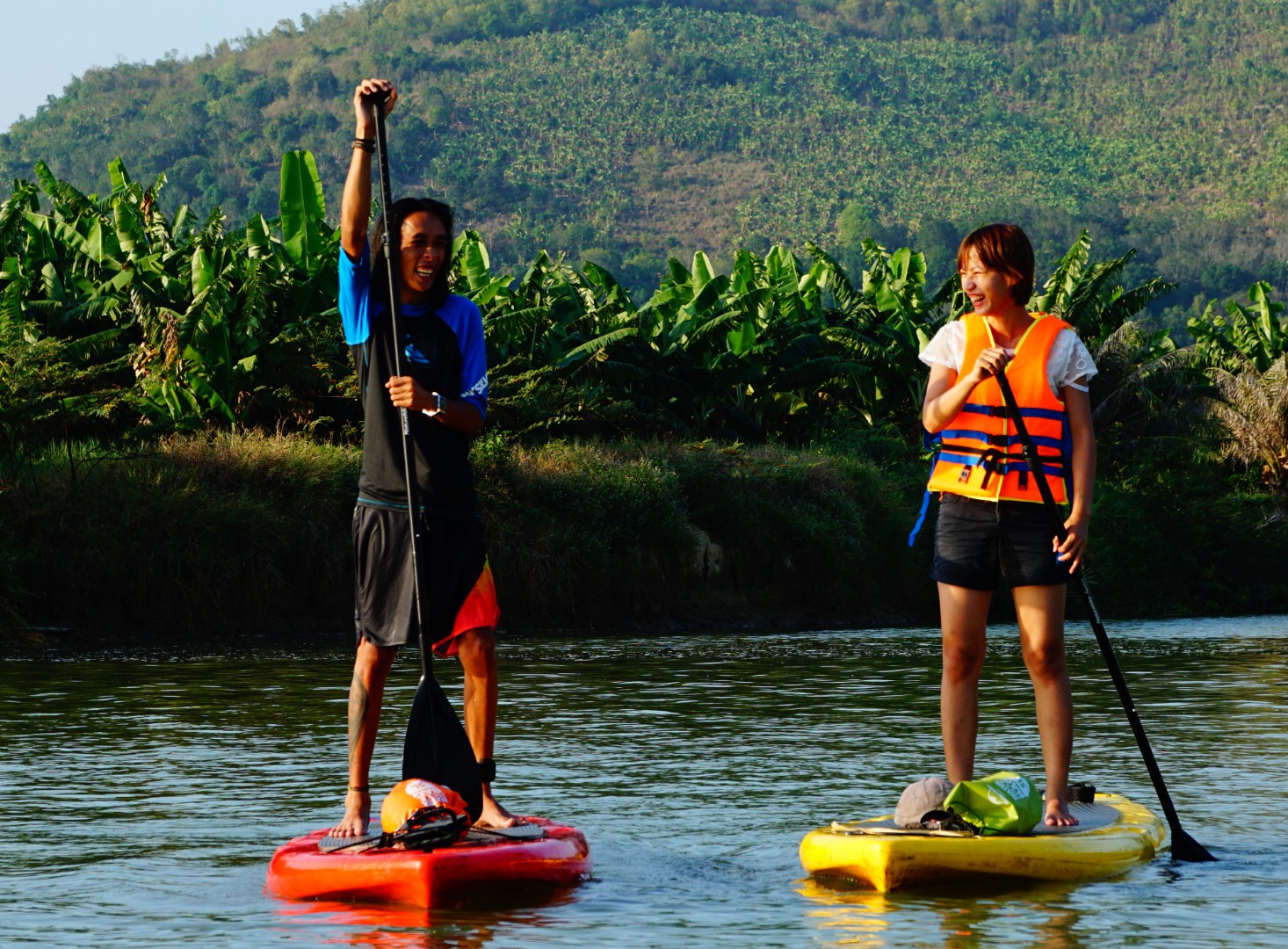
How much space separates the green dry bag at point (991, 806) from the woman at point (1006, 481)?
0.29 meters

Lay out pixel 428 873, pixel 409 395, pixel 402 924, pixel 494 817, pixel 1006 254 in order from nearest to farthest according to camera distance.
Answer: pixel 402 924 < pixel 428 873 < pixel 409 395 < pixel 494 817 < pixel 1006 254

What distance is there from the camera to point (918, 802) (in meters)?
6.33

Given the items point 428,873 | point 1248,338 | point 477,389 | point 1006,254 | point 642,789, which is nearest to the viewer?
point 428,873

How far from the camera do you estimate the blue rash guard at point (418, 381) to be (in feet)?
21.0

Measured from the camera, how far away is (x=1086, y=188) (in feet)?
426

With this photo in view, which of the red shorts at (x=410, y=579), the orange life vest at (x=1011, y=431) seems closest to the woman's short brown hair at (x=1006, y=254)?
the orange life vest at (x=1011, y=431)

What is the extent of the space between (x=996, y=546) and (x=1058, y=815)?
2.95 ft

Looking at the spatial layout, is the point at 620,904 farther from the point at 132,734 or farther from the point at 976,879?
the point at 132,734

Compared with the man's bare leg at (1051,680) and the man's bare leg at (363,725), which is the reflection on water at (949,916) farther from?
the man's bare leg at (363,725)

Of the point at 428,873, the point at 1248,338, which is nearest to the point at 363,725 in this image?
the point at 428,873

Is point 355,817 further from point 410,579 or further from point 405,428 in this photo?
point 405,428

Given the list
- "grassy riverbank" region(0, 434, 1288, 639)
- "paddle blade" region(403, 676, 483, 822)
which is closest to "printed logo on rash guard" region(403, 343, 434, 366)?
"paddle blade" region(403, 676, 483, 822)

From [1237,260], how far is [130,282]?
92.0 meters

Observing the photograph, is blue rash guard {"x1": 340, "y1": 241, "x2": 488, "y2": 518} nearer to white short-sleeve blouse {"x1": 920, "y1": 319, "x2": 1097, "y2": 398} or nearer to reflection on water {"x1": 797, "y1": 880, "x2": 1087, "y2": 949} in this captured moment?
white short-sleeve blouse {"x1": 920, "y1": 319, "x2": 1097, "y2": 398}
